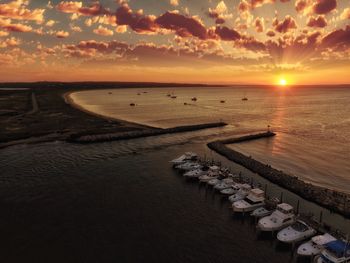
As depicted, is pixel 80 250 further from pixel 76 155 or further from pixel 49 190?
pixel 76 155

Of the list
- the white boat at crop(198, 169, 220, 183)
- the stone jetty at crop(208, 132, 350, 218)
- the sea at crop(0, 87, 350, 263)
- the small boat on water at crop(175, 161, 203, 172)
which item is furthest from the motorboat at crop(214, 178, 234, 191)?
the stone jetty at crop(208, 132, 350, 218)

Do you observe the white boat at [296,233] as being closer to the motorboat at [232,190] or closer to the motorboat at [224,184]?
the motorboat at [232,190]

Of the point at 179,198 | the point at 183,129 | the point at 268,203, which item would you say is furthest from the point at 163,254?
the point at 183,129

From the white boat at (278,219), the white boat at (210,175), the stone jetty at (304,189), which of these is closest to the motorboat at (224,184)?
the white boat at (210,175)

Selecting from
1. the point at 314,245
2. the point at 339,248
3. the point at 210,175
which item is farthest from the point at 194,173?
the point at 339,248

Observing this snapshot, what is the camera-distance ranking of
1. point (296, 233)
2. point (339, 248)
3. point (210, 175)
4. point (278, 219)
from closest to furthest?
point (339, 248), point (296, 233), point (278, 219), point (210, 175)

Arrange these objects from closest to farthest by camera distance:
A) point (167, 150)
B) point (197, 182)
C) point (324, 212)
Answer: point (324, 212) < point (197, 182) < point (167, 150)

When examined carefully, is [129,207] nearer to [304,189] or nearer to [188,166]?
[188,166]
